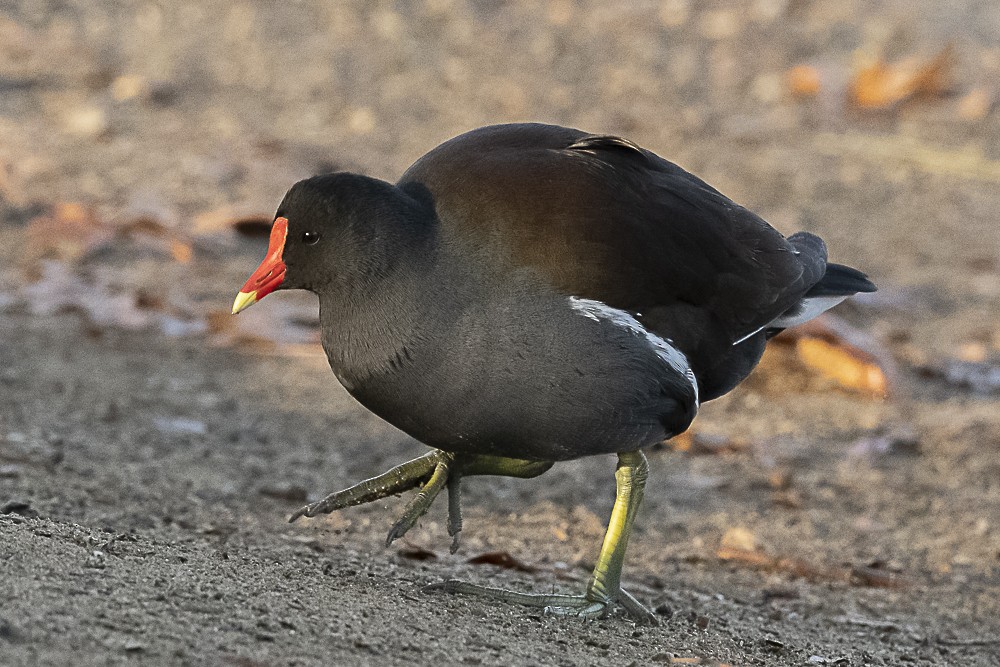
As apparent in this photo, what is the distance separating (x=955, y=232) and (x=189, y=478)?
15.4ft

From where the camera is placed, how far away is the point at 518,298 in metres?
3.25


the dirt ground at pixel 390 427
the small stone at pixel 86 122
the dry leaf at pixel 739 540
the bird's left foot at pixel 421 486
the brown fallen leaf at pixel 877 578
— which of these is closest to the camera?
the dirt ground at pixel 390 427

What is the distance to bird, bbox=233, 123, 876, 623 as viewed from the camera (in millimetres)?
3225

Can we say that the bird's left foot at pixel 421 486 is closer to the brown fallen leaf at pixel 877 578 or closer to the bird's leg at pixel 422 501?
the bird's leg at pixel 422 501

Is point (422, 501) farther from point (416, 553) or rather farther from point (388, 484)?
point (416, 553)

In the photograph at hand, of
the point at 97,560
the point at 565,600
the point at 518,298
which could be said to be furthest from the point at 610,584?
the point at 97,560

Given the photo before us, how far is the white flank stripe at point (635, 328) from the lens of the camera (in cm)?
330

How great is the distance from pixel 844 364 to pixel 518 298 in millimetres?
2773

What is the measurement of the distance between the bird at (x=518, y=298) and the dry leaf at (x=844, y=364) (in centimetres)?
208

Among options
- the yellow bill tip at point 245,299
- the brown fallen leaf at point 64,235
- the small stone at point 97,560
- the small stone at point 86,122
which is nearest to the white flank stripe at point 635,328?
the yellow bill tip at point 245,299

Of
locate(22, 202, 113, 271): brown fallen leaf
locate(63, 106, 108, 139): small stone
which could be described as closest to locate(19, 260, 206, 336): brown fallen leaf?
locate(22, 202, 113, 271): brown fallen leaf

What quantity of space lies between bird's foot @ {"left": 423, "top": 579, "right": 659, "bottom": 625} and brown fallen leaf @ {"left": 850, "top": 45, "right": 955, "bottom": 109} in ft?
20.2

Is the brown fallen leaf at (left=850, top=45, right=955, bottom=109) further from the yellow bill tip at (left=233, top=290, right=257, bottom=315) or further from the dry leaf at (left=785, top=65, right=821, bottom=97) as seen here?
the yellow bill tip at (left=233, top=290, right=257, bottom=315)

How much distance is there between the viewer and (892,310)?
6.45 meters
